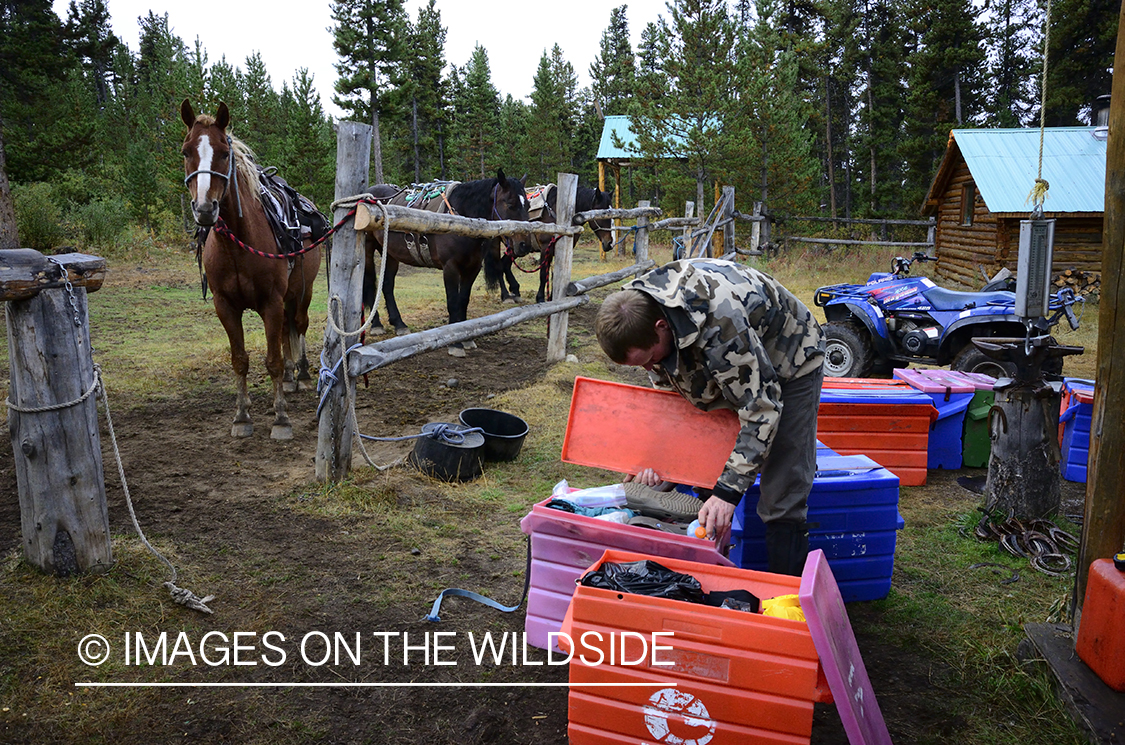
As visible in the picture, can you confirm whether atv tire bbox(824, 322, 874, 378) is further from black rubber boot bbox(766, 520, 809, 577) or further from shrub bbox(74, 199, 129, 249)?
shrub bbox(74, 199, 129, 249)

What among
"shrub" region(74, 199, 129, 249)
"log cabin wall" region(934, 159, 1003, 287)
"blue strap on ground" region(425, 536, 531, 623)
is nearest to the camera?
"blue strap on ground" region(425, 536, 531, 623)

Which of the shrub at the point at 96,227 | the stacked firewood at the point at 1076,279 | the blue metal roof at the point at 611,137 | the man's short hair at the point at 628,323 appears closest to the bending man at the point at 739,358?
the man's short hair at the point at 628,323

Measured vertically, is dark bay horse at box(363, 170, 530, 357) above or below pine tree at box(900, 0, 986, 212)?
below

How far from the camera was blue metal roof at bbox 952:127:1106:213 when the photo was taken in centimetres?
1355

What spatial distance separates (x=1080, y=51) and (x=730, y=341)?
30016 millimetres

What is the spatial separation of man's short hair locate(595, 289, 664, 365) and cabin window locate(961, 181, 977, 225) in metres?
17.0

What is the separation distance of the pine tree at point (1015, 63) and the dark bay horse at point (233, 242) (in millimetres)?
33054

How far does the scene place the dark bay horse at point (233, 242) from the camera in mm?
4566

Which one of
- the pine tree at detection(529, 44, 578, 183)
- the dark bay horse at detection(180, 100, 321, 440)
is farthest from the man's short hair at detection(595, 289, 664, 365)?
the pine tree at detection(529, 44, 578, 183)

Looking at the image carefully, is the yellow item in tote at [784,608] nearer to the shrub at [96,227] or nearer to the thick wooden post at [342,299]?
the thick wooden post at [342,299]

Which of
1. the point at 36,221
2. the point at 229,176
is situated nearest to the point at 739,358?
the point at 229,176

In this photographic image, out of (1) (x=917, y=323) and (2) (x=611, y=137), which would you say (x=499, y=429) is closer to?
(1) (x=917, y=323)

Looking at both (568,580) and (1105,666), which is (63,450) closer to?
(568,580)

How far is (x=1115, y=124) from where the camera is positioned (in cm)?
241
